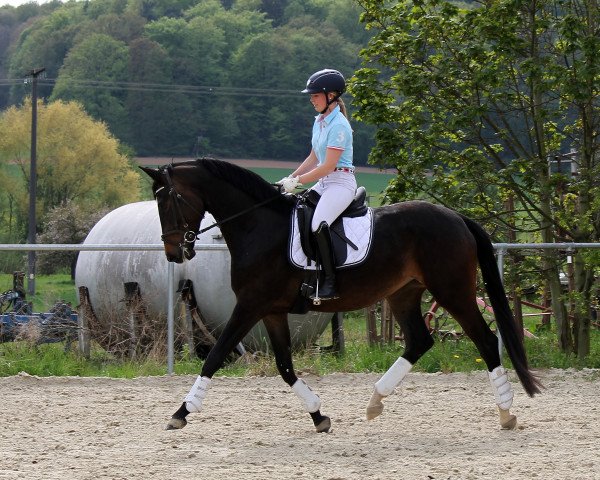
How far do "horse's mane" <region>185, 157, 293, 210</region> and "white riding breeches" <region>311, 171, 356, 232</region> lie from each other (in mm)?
359

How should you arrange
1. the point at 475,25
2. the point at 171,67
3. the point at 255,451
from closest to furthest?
the point at 255,451
the point at 475,25
the point at 171,67

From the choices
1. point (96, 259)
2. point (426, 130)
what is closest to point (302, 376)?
point (426, 130)

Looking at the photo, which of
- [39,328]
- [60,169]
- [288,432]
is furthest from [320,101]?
[60,169]

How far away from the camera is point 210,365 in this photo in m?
7.36

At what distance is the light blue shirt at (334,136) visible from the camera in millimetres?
7516

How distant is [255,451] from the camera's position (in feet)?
22.7

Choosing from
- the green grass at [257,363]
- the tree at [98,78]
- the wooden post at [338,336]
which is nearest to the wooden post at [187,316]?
the green grass at [257,363]

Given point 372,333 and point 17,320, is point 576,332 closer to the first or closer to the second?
point 372,333

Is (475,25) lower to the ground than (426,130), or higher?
higher

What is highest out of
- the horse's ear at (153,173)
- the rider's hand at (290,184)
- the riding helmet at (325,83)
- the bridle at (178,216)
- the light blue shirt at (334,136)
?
the riding helmet at (325,83)

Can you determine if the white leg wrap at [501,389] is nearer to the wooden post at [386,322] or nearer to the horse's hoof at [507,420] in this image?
the horse's hoof at [507,420]

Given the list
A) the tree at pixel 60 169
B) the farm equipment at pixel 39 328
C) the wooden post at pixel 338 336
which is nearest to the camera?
the farm equipment at pixel 39 328

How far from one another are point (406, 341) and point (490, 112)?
555cm

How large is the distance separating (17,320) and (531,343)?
5.98m
